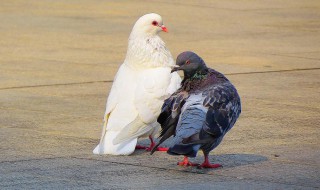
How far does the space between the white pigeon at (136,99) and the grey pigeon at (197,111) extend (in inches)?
19.7

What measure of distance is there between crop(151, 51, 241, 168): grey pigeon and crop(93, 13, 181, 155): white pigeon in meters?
0.50

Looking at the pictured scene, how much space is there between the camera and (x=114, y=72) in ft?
47.4

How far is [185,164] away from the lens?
8.96 m

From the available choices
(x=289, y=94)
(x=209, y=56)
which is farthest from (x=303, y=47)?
(x=289, y=94)

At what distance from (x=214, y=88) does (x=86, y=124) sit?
259 centimetres

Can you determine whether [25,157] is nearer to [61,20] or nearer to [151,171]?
[151,171]

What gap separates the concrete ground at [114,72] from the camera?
28.6 feet

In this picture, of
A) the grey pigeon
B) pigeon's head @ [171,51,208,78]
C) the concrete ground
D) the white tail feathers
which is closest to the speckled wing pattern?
the grey pigeon

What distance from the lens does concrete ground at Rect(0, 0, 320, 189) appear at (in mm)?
8711

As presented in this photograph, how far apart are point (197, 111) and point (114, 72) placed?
19.9 ft

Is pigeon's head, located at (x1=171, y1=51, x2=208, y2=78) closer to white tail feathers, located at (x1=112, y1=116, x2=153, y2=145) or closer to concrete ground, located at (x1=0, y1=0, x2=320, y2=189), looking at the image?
white tail feathers, located at (x1=112, y1=116, x2=153, y2=145)

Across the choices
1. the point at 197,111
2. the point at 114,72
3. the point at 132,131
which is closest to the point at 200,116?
the point at 197,111

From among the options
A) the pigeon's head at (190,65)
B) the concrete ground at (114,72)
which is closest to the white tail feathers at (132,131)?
the concrete ground at (114,72)

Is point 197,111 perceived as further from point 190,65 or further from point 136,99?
point 136,99
